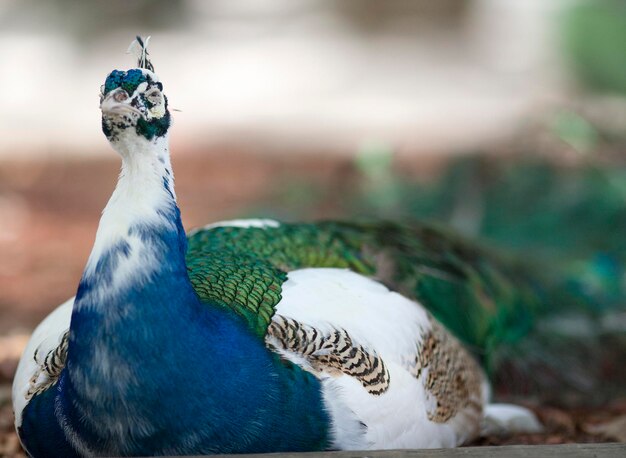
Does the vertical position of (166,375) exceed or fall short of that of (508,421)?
it exceeds it

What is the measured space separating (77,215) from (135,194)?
589 cm

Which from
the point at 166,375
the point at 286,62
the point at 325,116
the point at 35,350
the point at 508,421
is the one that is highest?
the point at 286,62

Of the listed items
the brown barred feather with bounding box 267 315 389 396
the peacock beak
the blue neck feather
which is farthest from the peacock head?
the brown barred feather with bounding box 267 315 389 396

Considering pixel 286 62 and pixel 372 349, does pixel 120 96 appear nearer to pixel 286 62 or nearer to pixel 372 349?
pixel 372 349

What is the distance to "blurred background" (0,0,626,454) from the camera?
594 cm

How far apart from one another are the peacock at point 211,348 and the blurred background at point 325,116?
7.02 ft

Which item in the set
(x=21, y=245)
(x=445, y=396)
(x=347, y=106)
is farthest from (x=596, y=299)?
(x=347, y=106)

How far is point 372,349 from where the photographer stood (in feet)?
9.64

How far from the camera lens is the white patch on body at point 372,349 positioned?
9.08 ft

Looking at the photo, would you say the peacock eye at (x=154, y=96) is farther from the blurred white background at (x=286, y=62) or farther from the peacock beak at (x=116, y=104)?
the blurred white background at (x=286, y=62)

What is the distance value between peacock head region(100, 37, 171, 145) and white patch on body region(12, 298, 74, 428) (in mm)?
782

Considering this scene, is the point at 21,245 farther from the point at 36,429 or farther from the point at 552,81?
the point at 552,81

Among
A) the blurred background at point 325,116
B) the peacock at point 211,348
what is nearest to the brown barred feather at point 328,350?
the peacock at point 211,348

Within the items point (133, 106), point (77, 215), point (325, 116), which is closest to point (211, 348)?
point (133, 106)
